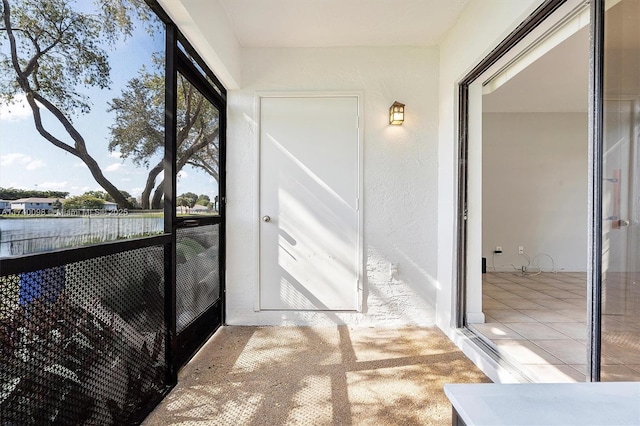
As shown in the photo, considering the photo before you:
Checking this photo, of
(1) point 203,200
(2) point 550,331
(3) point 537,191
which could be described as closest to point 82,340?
(1) point 203,200

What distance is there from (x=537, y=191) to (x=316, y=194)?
415cm

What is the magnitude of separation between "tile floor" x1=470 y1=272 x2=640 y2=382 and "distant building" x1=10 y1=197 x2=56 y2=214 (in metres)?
2.15

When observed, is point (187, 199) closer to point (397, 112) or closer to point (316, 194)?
point (316, 194)

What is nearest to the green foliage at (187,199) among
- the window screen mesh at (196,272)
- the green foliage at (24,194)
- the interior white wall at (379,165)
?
the window screen mesh at (196,272)

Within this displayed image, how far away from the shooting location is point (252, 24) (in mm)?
2574

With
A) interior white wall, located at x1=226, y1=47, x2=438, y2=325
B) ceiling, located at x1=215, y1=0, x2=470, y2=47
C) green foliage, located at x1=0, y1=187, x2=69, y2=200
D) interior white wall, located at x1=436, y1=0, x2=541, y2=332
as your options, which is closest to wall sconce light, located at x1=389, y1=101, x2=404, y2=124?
interior white wall, located at x1=226, y1=47, x2=438, y2=325

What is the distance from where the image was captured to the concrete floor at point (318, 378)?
5.43 ft

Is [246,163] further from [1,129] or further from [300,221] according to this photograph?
[1,129]

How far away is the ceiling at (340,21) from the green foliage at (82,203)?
174 centimetres

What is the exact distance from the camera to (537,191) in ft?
16.9

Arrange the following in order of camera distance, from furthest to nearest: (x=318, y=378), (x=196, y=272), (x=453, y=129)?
(x=453, y=129)
(x=196, y=272)
(x=318, y=378)

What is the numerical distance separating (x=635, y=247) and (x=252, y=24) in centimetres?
271

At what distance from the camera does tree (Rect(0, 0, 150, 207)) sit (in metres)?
0.98

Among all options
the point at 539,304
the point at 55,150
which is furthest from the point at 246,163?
the point at 539,304
